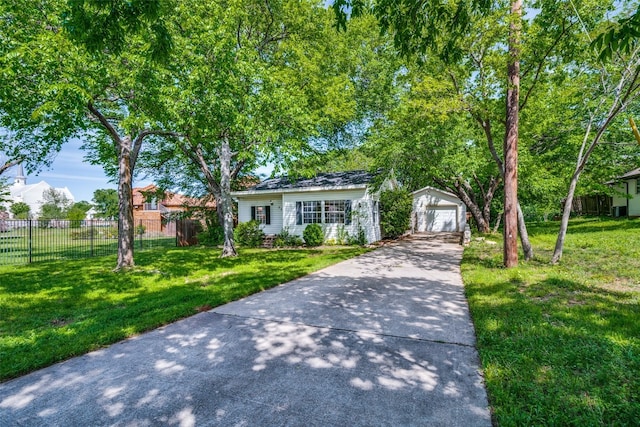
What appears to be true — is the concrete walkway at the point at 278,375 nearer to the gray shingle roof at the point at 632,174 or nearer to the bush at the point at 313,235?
the bush at the point at 313,235

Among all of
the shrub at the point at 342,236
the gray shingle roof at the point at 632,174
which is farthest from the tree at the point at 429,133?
the gray shingle roof at the point at 632,174

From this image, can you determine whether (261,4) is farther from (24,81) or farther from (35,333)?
(35,333)

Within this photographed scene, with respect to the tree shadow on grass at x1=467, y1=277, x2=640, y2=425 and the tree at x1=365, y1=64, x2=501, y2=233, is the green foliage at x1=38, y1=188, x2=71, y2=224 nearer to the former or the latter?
the tree at x1=365, y1=64, x2=501, y2=233

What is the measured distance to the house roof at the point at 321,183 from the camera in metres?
15.7

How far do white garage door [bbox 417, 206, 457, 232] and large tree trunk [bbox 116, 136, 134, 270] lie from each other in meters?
19.7

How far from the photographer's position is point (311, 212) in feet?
54.6

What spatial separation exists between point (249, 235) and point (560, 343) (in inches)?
604

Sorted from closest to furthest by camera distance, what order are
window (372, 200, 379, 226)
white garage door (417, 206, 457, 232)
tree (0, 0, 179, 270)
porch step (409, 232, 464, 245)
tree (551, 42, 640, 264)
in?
tree (0, 0, 179, 270) < tree (551, 42, 640, 264) < porch step (409, 232, 464, 245) < window (372, 200, 379, 226) < white garage door (417, 206, 457, 232)

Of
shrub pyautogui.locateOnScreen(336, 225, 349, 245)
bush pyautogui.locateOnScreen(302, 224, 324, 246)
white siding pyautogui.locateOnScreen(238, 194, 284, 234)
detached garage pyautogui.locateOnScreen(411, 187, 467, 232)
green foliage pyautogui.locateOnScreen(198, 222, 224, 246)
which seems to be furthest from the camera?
detached garage pyautogui.locateOnScreen(411, 187, 467, 232)

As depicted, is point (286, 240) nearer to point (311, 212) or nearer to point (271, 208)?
point (311, 212)

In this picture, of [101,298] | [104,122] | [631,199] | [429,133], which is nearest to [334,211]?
[429,133]

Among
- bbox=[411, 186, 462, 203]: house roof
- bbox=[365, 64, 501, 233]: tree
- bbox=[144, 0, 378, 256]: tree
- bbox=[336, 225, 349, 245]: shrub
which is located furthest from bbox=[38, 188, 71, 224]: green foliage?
bbox=[365, 64, 501, 233]: tree

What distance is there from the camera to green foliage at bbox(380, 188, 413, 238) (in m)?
17.7

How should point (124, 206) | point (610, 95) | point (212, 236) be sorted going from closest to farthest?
Answer: 1. point (610, 95)
2. point (124, 206)
3. point (212, 236)
